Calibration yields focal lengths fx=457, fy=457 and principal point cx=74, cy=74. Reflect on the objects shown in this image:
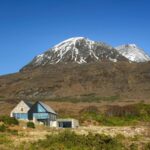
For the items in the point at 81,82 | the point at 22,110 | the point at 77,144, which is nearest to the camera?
the point at 77,144

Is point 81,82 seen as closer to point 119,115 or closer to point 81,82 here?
point 81,82

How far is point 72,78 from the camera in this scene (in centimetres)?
15975

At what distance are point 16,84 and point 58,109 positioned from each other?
6348 centimetres

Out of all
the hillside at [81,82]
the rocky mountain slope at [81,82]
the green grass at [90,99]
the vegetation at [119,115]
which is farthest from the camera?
the hillside at [81,82]

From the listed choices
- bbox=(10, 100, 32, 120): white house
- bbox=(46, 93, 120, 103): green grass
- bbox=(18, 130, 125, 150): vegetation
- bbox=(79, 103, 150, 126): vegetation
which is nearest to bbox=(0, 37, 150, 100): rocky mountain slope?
bbox=(46, 93, 120, 103): green grass

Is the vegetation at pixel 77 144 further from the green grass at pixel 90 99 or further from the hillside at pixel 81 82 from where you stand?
the hillside at pixel 81 82

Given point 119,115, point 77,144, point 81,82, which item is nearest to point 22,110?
point 119,115

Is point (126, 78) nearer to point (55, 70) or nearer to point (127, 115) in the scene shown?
point (55, 70)

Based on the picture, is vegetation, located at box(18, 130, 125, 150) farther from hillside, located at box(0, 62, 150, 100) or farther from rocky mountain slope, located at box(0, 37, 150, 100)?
hillside, located at box(0, 62, 150, 100)

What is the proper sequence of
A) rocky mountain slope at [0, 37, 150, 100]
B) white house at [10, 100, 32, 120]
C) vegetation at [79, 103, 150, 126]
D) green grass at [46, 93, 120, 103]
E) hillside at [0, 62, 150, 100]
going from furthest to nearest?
hillside at [0, 62, 150, 100]
rocky mountain slope at [0, 37, 150, 100]
green grass at [46, 93, 120, 103]
vegetation at [79, 103, 150, 126]
white house at [10, 100, 32, 120]

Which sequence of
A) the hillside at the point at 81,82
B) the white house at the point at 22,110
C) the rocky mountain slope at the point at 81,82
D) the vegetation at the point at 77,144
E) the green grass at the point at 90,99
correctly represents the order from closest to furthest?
1. the vegetation at the point at 77,144
2. the white house at the point at 22,110
3. the green grass at the point at 90,99
4. the rocky mountain slope at the point at 81,82
5. the hillside at the point at 81,82

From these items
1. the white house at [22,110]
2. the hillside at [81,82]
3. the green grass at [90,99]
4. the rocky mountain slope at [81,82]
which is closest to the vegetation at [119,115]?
the white house at [22,110]

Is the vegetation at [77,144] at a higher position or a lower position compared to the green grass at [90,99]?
lower

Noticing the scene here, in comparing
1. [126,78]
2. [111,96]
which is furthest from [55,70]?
[111,96]
